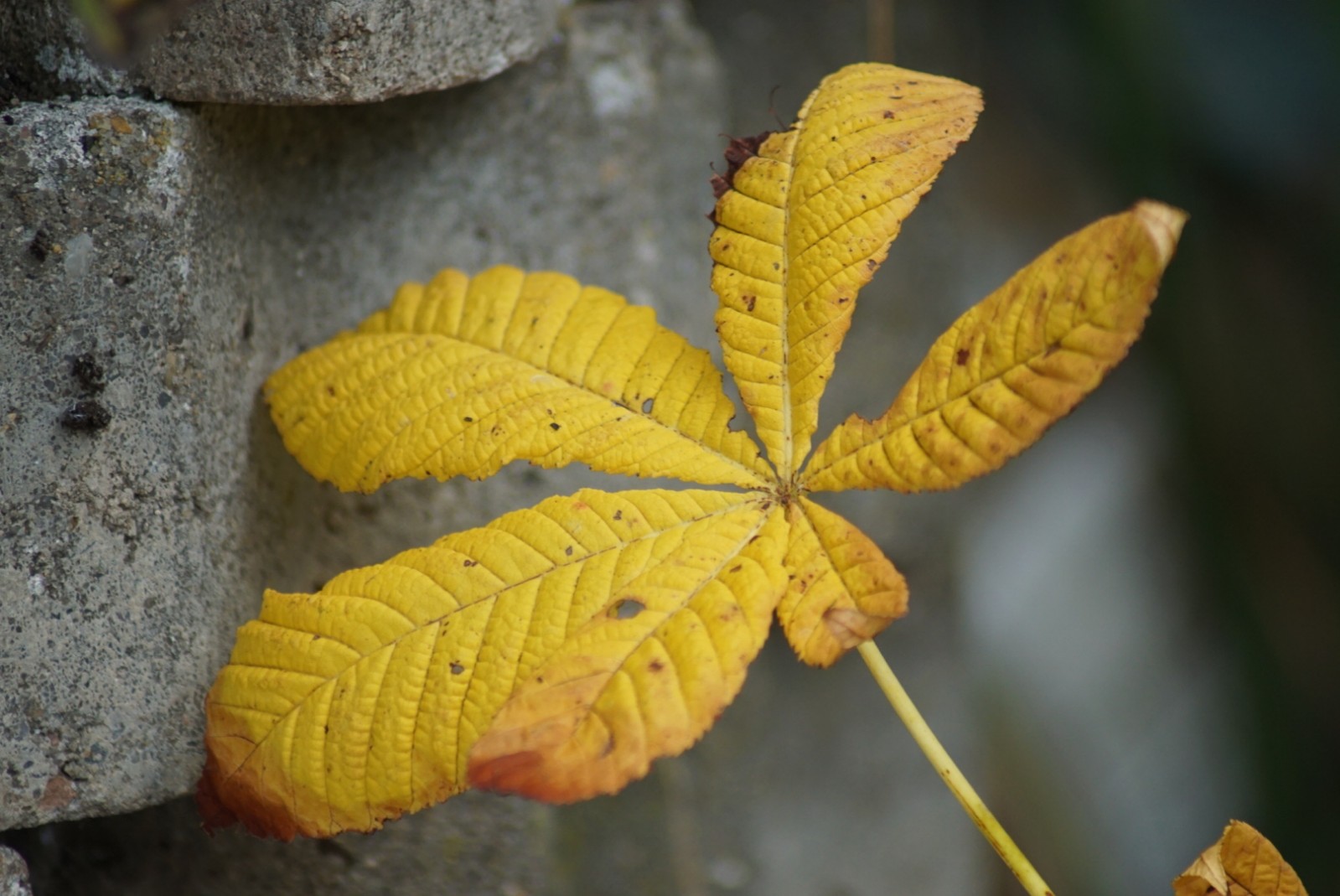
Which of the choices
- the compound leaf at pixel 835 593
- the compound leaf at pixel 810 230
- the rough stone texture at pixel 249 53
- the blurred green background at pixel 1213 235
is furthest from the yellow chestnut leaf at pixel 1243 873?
the rough stone texture at pixel 249 53

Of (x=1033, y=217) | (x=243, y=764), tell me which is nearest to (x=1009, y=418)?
(x=243, y=764)

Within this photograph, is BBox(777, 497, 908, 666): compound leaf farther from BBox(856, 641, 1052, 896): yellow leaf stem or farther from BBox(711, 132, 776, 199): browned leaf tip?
BBox(711, 132, 776, 199): browned leaf tip

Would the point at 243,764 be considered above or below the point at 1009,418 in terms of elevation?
below

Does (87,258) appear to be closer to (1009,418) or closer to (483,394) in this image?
(483,394)

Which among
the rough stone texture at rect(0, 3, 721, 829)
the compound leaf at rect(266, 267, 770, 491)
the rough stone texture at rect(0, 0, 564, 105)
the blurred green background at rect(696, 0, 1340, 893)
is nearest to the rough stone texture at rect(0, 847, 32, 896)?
the rough stone texture at rect(0, 3, 721, 829)

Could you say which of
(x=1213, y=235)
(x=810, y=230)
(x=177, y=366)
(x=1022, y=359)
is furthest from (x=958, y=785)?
(x=1213, y=235)

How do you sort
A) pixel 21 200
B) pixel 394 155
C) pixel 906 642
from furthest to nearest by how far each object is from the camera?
pixel 906 642 → pixel 394 155 → pixel 21 200
